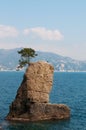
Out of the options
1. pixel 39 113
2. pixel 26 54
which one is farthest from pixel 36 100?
pixel 26 54

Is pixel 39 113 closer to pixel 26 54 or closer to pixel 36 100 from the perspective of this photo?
pixel 36 100

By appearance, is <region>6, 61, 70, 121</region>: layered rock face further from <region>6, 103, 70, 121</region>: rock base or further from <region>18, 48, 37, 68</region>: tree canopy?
<region>18, 48, 37, 68</region>: tree canopy

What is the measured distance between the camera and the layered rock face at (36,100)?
6750cm

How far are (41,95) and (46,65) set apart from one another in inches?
272

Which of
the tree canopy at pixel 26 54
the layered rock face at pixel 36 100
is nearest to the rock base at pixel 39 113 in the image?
the layered rock face at pixel 36 100

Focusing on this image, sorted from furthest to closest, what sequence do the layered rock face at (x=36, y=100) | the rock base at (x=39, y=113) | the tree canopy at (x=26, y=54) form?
the tree canopy at (x=26, y=54) → the layered rock face at (x=36, y=100) → the rock base at (x=39, y=113)

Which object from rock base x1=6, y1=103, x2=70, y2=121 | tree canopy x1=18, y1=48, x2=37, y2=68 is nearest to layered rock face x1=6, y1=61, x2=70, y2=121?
rock base x1=6, y1=103, x2=70, y2=121

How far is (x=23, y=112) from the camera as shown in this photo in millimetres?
69188

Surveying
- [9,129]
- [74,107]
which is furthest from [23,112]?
[74,107]

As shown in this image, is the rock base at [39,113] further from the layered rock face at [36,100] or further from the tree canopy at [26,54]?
the tree canopy at [26,54]

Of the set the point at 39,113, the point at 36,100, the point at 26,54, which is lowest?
the point at 39,113

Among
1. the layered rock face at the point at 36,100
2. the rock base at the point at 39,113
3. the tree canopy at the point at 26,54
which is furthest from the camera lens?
the tree canopy at the point at 26,54

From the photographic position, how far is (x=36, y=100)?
68.0 metres

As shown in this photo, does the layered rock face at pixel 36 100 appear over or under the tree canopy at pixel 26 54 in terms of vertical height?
under
